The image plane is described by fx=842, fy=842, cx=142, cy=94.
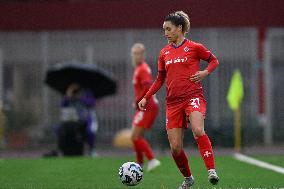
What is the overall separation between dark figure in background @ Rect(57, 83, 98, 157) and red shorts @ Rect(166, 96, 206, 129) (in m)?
10.3

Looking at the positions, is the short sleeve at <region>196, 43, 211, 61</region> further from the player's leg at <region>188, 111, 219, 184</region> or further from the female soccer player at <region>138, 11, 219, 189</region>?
the player's leg at <region>188, 111, 219, 184</region>

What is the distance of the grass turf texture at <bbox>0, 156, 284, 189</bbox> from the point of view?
34.8ft

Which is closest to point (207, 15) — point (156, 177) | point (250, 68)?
point (250, 68)

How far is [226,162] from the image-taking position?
51.7 ft

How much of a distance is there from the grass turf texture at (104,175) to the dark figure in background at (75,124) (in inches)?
130

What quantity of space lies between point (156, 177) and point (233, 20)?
42.6ft

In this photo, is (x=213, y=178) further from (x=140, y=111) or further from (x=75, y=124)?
(x=75, y=124)

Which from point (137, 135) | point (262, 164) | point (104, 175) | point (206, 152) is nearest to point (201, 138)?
point (206, 152)

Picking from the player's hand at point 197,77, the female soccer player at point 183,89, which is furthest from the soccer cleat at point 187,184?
the player's hand at point 197,77

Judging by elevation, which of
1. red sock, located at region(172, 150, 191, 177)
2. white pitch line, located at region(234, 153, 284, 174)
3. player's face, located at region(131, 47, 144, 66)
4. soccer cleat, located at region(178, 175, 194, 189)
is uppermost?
player's face, located at region(131, 47, 144, 66)

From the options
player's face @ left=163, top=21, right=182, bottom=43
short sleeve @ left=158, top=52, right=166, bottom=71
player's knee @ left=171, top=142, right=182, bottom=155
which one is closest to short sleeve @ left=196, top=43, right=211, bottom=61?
player's face @ left=163, top=21, right=182, bottom=43

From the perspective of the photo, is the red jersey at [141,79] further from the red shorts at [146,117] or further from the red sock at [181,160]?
the red sock at [181,160]

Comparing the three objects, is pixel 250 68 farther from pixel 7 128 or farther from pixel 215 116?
pixel 7 128

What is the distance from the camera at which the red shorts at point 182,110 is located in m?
9.33
